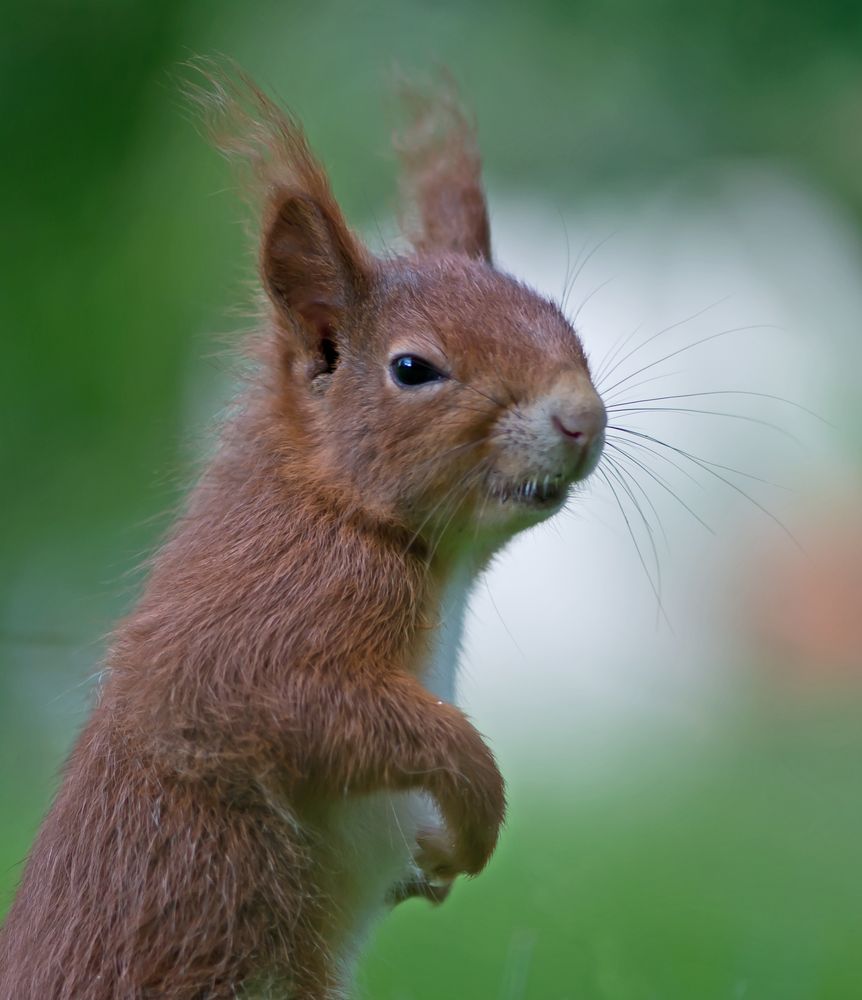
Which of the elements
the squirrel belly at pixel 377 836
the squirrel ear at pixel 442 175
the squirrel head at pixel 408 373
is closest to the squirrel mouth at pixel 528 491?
the squirrel head at pixel 408 373

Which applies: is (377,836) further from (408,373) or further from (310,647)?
(408,373)

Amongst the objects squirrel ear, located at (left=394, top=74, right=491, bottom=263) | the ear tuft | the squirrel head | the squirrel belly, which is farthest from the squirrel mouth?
squirrel ear, located at (left=394, top=74, right=491, bottom=263)

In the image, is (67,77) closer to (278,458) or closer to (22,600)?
(22,600)

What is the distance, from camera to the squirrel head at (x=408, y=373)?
6.84 ft

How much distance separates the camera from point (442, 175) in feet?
9.11

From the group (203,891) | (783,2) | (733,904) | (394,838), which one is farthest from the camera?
(783,2)

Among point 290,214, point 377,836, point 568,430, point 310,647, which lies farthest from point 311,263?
point 377,836

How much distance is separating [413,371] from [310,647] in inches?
19.3

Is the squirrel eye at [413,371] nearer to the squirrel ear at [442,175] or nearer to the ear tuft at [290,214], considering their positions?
the ear tuft at [290,214]

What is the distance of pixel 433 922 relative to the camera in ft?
12.2

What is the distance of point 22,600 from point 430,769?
4969 mm

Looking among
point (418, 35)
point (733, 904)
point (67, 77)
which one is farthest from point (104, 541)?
point (733, 904)

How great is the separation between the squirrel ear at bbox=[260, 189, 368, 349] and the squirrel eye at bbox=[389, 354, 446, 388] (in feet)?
0.65

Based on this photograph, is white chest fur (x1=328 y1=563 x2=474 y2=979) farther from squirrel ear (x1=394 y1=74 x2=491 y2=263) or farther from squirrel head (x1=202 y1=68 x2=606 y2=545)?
squirrel ear (x1=394 y1=74 x2=491 y2=263)
